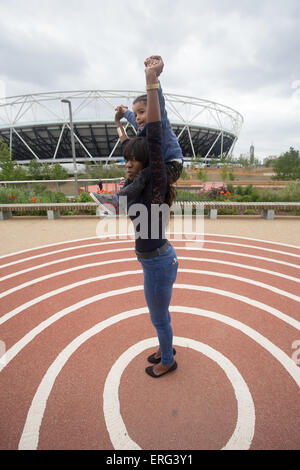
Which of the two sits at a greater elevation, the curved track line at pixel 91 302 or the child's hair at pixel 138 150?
the child's hair at pixel 138 150

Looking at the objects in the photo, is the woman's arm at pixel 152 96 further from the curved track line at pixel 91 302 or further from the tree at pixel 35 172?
the tree at pixel 35 172

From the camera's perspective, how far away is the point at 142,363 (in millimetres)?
2797

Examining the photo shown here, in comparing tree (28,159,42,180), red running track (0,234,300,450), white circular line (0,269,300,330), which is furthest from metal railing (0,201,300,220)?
tree (28,159,42,180)

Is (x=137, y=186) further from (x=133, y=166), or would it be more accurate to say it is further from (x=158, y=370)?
(x=158, y=370)

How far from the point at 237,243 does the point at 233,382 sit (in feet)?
17.5

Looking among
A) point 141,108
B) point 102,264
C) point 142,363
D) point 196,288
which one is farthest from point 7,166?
point 141,108

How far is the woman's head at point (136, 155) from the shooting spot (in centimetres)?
168

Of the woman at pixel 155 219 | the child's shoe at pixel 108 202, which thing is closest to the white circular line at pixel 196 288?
the woman at pixel 155 219

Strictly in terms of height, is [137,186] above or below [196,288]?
above

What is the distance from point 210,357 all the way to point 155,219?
2032mm

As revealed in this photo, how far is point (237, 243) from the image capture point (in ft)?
24.1

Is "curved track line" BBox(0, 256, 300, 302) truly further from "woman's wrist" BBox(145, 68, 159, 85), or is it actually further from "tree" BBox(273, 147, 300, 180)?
"tree" BBox(273, 147, 300, 180)

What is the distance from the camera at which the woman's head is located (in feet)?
5.51

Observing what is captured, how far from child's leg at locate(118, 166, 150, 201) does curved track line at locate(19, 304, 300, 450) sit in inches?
88.7
